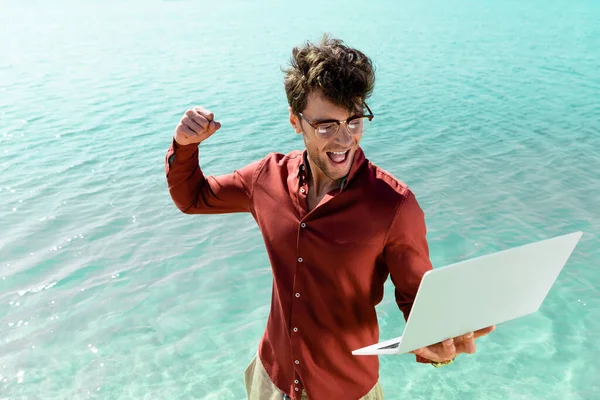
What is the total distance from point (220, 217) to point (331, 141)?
15.5 feet

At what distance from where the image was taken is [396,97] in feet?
38.4

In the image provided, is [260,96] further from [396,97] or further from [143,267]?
[143,267]

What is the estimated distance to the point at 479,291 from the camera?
1.53m

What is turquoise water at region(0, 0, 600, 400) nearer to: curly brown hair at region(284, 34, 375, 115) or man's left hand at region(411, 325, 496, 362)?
man's left hand at region(411, 325, 496, 362)

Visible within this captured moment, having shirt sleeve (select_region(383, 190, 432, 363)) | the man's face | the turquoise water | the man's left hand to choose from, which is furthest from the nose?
the turquoise water

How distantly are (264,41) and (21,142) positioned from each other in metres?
11.3

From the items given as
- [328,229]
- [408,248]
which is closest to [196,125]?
[328,229]

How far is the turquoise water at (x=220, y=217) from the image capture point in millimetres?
4227

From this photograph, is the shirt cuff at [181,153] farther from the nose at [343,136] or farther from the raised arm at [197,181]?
the nose at [343,136]

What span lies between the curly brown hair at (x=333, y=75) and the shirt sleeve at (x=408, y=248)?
1.16 feet

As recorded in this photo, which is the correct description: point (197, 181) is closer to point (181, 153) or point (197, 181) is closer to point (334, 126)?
point (181, 153)

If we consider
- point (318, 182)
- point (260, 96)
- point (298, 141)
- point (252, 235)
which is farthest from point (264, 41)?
point (318, 182)

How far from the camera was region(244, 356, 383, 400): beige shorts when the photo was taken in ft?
6.81

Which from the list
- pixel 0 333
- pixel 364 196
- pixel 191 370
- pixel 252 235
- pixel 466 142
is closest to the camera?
pixel 364 196
